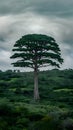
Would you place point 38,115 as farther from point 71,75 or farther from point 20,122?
point 71,75

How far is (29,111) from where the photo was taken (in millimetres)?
35719

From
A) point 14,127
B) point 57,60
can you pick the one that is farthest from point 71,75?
point 14,127

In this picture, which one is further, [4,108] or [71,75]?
[71,75]

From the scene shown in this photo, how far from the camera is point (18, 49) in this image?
62.2 m

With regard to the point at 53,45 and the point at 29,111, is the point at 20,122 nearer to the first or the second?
the point at 29,111

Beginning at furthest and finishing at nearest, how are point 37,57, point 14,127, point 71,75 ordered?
point 71,75, point 37,57, point 14,127

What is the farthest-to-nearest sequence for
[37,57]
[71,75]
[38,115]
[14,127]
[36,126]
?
[71,75], [37,57], [38,115], [14,127], [36,126]

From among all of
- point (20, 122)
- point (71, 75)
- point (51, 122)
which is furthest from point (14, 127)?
point (71, 75)

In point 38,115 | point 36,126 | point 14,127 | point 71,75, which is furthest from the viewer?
point 71,75

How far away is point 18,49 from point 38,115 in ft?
95.3

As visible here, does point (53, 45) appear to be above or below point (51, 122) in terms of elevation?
above

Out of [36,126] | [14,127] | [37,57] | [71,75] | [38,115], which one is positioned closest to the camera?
[36,126]

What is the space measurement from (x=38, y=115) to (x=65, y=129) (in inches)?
284

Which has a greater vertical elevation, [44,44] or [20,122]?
[44,44]
